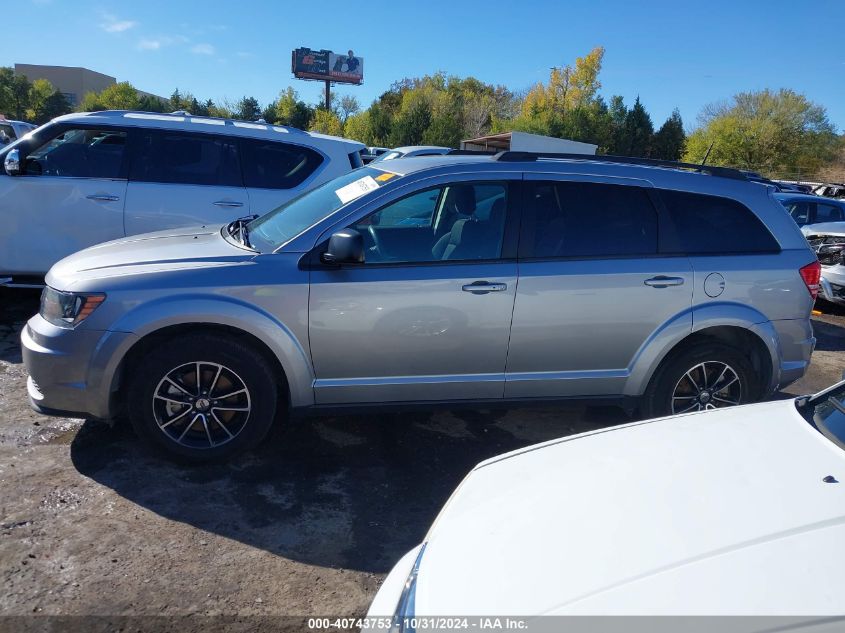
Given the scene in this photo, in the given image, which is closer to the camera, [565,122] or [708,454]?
[708,454]

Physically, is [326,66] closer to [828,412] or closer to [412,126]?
[412,126]

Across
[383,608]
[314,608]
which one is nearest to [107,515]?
[314,608]

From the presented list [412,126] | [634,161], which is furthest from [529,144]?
[634,161]

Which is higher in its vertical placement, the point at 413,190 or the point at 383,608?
the point at 413,190

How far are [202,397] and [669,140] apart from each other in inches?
2100

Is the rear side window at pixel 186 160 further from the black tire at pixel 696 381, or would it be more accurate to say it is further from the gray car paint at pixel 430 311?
the black tire at pixel 696 381

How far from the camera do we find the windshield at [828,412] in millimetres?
2250

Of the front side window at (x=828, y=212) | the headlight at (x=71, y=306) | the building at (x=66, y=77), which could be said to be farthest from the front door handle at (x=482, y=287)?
the building at (x=66, y=77)

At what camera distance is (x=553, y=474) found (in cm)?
225

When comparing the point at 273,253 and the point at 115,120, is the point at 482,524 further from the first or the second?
the point at 115,120

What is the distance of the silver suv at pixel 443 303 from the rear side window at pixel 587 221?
0.01 meters

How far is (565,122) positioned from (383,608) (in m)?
49.4

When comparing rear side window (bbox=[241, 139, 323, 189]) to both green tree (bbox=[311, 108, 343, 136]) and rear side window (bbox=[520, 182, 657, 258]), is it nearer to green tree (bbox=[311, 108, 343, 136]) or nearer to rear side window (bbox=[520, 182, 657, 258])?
rear side window (bbox=[520, 182, 657, 258])

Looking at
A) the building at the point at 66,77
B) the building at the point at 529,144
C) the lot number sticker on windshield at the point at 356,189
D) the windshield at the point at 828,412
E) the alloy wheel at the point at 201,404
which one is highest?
the building at the point at 66,77
